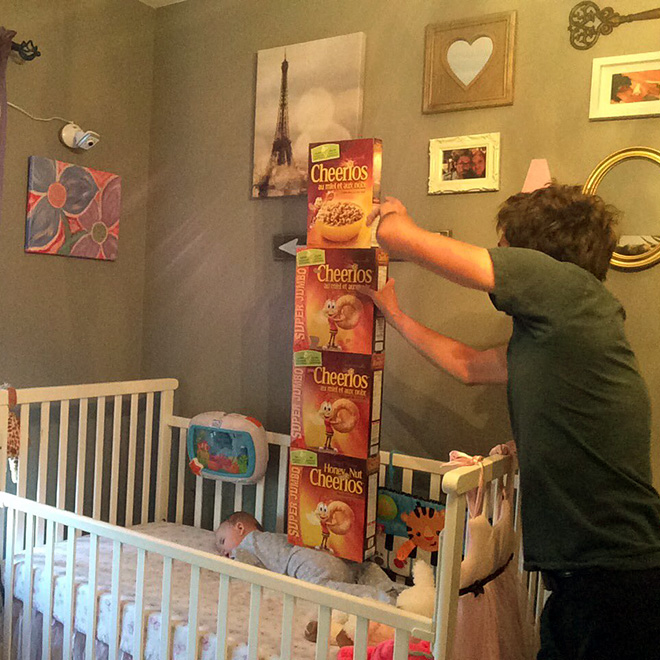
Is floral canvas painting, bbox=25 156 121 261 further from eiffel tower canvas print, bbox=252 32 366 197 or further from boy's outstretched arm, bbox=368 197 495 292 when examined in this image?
boy's outstretched arm, bbox=368 197 495 292

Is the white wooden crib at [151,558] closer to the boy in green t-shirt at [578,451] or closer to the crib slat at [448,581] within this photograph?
the crib slat at [448,581]

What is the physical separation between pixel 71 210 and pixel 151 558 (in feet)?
4.09

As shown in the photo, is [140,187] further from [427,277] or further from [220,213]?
[427,277]

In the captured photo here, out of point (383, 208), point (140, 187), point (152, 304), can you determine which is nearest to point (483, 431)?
point (383, 208)

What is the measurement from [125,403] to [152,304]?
0.42 meters

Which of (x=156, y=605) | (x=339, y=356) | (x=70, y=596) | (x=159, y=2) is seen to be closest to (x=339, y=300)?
(x=339, y=356)

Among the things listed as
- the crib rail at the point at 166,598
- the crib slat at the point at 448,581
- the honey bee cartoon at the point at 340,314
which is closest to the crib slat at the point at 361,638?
the crib rail at the point at 166,598

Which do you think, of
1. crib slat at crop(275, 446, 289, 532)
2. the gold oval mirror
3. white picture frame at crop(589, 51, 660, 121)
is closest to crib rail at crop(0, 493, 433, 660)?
crib slat at crop(275, 446, 289, 532)

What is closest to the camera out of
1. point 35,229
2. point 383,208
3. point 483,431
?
point 383,208

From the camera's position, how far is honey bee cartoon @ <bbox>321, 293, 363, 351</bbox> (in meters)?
1.90

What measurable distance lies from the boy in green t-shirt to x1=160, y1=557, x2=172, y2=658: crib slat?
78cm

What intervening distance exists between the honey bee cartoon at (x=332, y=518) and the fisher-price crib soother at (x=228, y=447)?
471 mm

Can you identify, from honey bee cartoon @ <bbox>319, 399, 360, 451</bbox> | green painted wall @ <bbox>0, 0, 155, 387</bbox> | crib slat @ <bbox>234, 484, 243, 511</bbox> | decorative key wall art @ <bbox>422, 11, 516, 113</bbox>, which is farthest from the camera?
crib slat @ <bbox>234, 484, 243, 511</bbox>

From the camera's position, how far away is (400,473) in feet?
7.52
